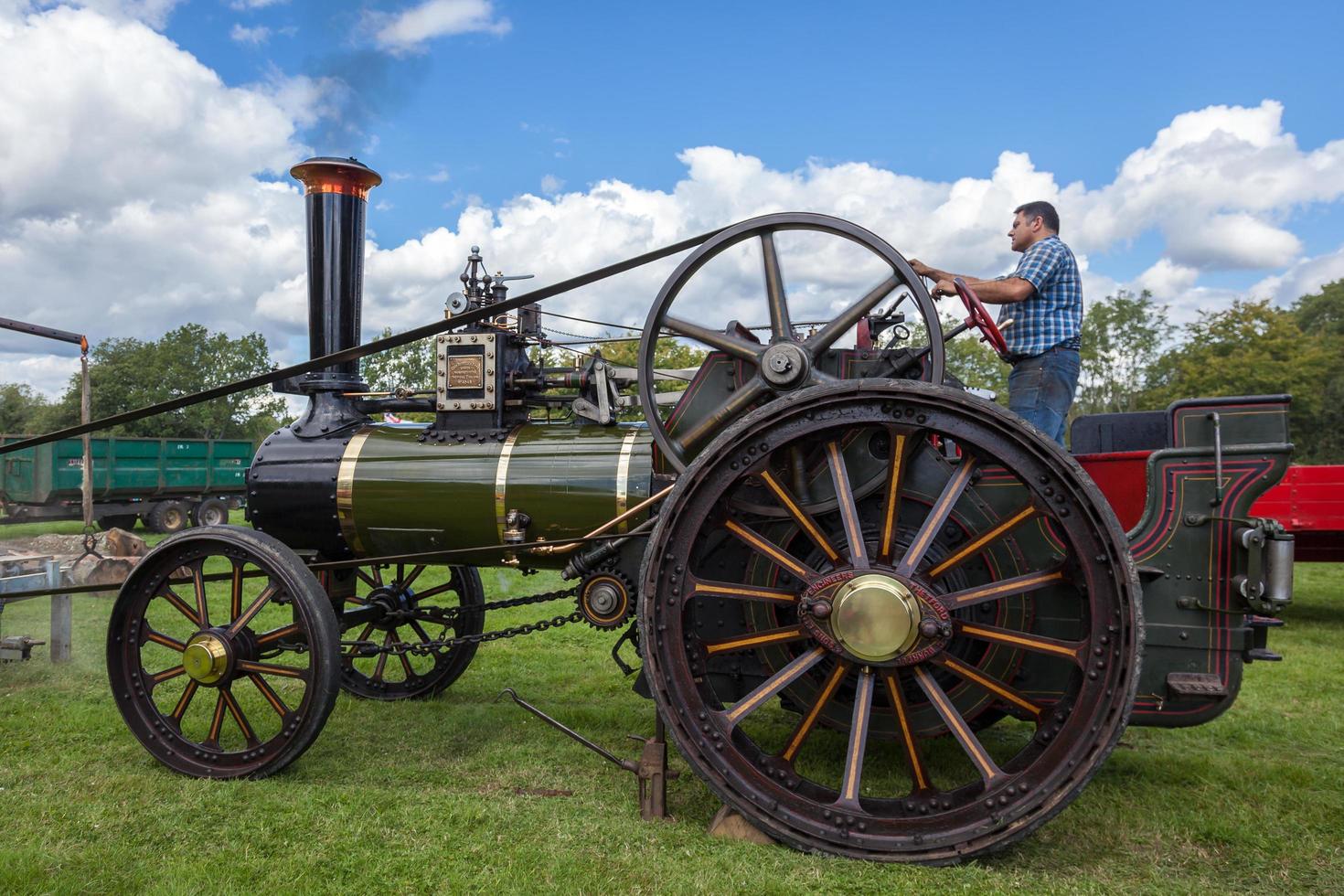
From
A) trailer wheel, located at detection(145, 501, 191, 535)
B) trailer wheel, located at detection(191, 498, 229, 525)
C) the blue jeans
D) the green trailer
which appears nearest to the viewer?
the blue jeans

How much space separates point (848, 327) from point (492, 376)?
187cm

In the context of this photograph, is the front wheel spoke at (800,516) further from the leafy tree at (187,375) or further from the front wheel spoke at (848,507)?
the leafy tree at (187,375)

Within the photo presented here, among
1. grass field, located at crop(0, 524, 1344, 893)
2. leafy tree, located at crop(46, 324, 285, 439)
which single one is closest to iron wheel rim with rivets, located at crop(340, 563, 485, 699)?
grass field, located at crop(0, 524, 1344, 893)

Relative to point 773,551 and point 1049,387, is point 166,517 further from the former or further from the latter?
point 1049,387

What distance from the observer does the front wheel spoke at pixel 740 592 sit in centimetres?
333

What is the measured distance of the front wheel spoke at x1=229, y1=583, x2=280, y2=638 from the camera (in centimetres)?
398

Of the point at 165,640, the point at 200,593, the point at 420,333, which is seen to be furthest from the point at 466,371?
the point at 165,640

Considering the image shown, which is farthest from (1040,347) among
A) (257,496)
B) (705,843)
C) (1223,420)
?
(257,496)

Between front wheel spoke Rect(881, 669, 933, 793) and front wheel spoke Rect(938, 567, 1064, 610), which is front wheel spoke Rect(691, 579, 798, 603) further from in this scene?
front wheel spoke Rect(938, 567, 1064, 610)

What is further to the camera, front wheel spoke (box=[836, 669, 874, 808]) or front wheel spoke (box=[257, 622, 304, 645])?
front wheel spoke (box=[257, 622, 304, 645])

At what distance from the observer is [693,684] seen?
10.9ft

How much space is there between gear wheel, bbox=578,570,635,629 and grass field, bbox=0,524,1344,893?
2.48 ft

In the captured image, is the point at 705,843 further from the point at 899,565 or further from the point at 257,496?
the point at 257,496

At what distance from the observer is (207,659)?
400 cm
